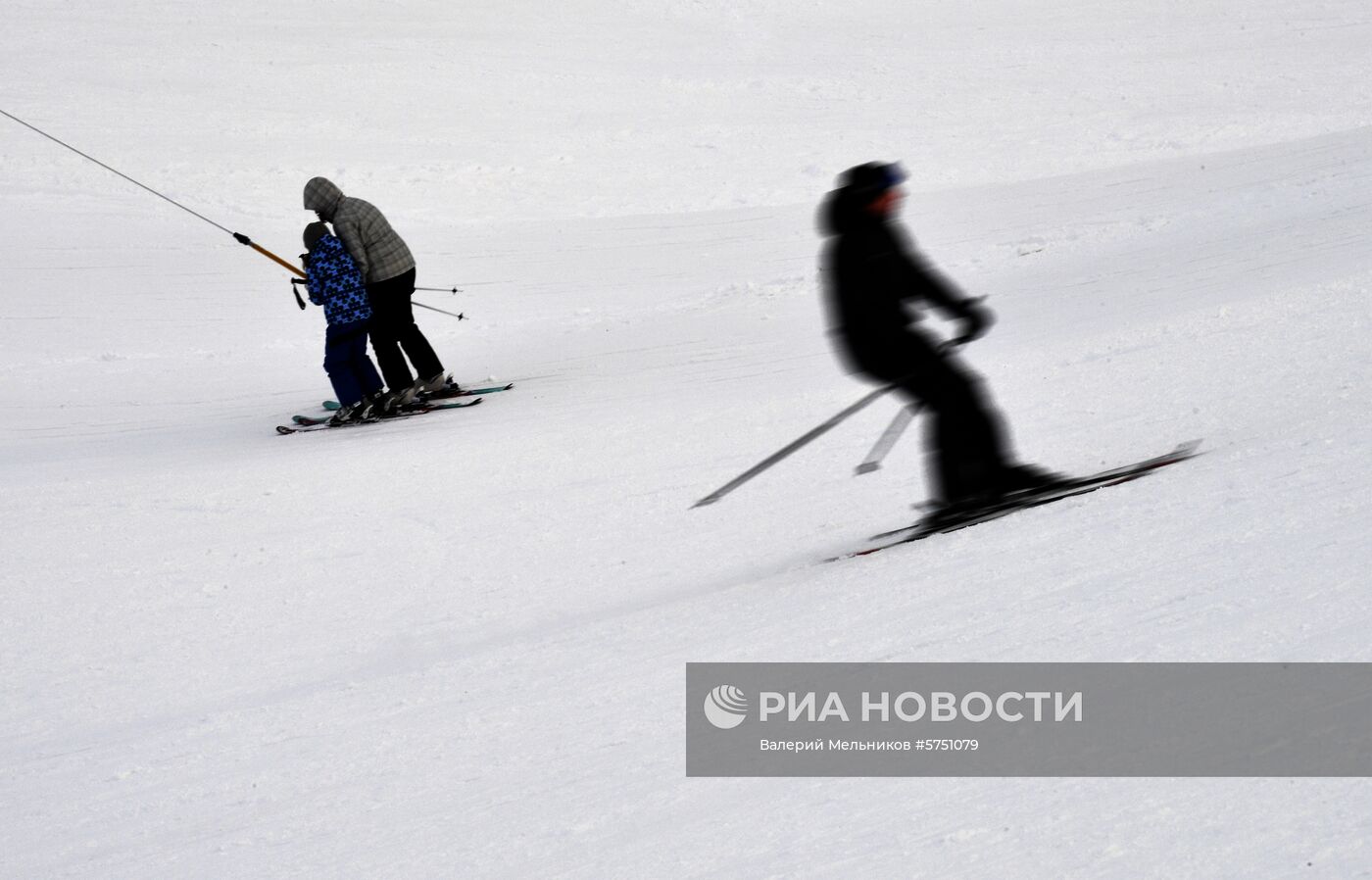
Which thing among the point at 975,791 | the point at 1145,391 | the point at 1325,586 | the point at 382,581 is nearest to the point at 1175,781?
the point at 975,791

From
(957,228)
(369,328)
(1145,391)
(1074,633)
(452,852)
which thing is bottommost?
(452,852)

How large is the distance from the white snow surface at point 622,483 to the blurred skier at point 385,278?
0.56 m

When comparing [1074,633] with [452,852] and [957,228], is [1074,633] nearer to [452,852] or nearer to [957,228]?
[452,852]

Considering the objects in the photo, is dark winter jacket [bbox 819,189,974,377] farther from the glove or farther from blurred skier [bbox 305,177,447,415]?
blurred skier [bbox 305,177,447,415]

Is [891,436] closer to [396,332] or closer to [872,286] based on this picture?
[872,286]

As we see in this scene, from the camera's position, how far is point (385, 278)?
9281 millimetres

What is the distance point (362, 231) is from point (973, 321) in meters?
5.52

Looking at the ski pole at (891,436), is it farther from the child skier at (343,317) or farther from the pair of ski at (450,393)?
the pair of ski at (450,393)

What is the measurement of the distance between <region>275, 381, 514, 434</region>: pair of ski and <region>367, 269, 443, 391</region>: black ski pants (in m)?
0.18

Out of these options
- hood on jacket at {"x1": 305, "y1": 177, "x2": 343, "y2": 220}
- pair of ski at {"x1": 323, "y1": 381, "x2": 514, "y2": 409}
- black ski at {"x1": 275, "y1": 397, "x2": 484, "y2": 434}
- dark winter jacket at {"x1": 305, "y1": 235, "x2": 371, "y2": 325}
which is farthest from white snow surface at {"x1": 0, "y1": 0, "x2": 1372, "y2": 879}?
hood on jacket at {"x1": 305, "y1": 177, "x2": 343, "y2": 220}

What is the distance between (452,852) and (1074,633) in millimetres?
1866

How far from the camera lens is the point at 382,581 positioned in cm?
598

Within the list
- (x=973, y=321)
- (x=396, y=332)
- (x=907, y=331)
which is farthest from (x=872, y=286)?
(x=396, y=332)

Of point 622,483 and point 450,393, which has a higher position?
point 450,393
